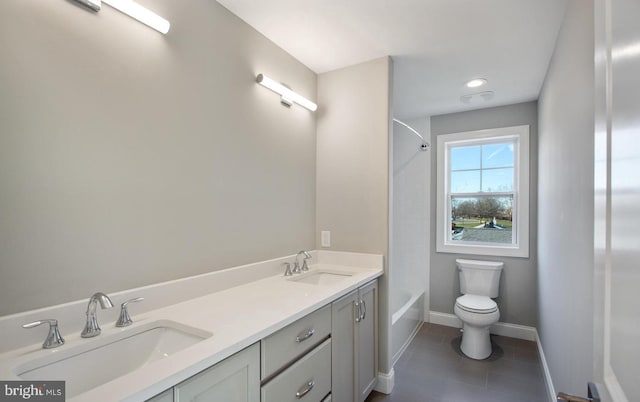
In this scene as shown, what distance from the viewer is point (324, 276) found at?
2.25 meters

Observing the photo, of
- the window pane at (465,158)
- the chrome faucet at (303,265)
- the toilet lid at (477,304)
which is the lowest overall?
the toilet lid at (477,304)

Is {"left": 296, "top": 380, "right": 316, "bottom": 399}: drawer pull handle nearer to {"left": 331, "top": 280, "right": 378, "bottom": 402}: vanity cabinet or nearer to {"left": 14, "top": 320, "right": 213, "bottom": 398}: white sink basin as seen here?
{"left": 331, "top": 280, "right": 378, "bottom": 402}: vanity cabinet

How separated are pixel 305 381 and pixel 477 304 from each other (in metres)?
2.08

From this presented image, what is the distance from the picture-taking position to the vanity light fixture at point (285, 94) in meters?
1.92

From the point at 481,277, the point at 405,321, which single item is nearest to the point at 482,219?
the point at 481,277

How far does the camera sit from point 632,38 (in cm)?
51

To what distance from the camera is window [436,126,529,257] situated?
314 cm

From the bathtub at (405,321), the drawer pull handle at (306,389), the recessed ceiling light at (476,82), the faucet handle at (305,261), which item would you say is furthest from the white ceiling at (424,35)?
the bathtub at (405,321)

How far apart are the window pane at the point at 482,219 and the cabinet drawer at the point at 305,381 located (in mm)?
2566

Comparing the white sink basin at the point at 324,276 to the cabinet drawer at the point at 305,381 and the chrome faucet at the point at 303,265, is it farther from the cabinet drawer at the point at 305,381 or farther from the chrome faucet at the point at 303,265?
the cabinet drawer at the point at 305,381

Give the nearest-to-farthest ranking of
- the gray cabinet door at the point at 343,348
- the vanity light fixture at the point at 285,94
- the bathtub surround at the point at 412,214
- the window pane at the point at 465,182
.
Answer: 1. the gray cabinet door at the point at 343,348
2. the vanity light fixture at the point at 285,94
3. the window pane at the point at 465,182
4. the bathtub surround at the point at 412,214

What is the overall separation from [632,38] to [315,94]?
2190 mm

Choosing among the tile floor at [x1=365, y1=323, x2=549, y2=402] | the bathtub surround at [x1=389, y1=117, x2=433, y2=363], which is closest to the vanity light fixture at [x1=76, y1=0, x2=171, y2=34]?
the tile floor at [x1=365, y1=323, x2=549, y2=402]

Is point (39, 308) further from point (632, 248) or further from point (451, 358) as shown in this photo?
point (451, 358)
